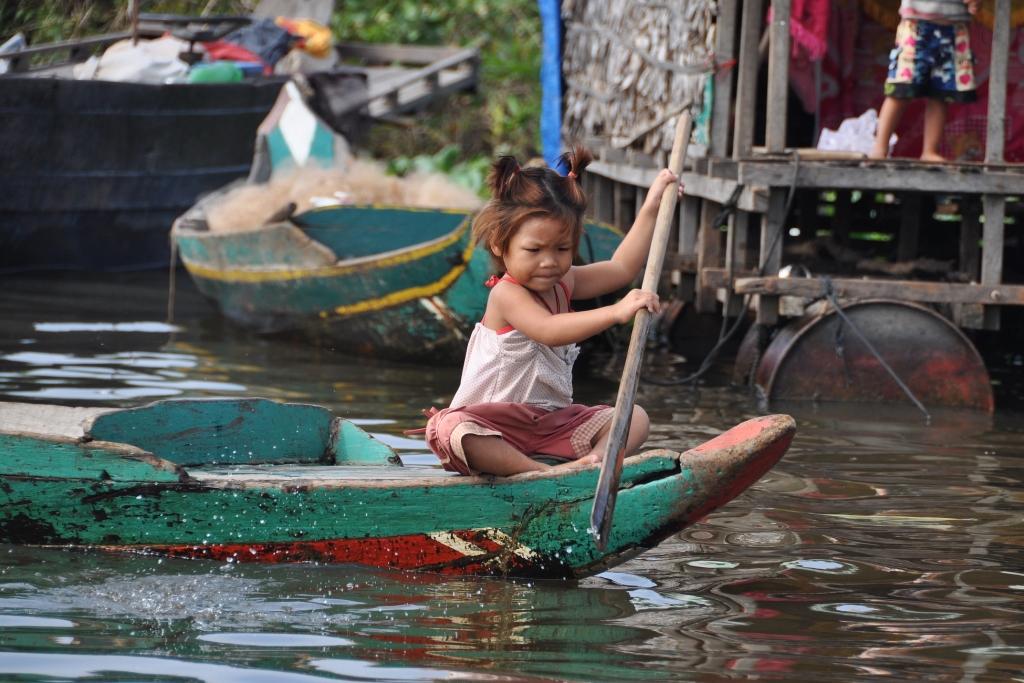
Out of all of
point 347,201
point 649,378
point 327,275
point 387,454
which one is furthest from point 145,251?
point 387,454

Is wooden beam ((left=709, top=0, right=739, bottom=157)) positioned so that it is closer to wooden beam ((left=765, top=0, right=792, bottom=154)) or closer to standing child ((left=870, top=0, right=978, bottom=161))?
wooden beam ((left=765, top=0, right=792, bottom=154))

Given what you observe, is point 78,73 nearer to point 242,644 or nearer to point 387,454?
point 387,454

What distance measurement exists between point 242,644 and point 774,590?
156cm

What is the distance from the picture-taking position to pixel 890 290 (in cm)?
686

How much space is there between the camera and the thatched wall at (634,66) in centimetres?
790

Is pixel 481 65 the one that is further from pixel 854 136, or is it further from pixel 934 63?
pixel 934 63

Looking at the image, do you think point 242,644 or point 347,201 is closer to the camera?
point 242,644

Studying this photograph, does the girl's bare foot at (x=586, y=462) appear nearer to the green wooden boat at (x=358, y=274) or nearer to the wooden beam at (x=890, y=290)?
the wooden beam at (x=890, y=290)

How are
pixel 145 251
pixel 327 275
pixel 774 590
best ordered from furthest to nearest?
pixel 145 251, pixel 327 275, pixel 774 590

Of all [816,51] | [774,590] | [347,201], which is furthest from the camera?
[347,201]

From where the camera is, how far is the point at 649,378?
7859 millimetres

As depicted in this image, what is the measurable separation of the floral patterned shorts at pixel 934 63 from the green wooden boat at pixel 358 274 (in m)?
1.74

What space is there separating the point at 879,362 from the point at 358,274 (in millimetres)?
2919

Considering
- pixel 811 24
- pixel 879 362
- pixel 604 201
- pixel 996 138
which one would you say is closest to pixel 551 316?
pixel 879 362
